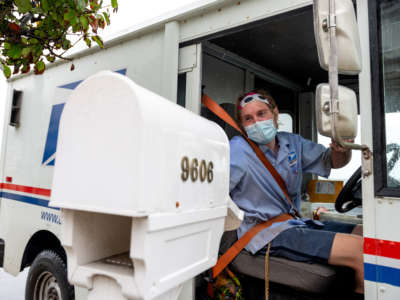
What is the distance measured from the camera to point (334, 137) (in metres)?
1.25

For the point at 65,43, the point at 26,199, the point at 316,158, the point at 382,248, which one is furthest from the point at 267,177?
the point at 26,199

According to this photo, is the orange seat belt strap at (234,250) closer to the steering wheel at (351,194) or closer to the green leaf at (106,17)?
the steering wheel at (351,194)

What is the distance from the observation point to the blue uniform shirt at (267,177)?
2176mm

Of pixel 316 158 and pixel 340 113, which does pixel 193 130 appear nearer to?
pixel 340 113

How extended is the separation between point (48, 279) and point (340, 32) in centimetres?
297

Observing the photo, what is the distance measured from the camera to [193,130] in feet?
4.55

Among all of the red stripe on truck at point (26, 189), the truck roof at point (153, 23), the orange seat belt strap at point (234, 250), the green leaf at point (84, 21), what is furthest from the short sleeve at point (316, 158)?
the red stripe on truck at point (26, 189)

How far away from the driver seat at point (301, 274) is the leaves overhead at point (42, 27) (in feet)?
5.81

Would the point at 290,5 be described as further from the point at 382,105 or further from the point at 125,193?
the point at 125,193

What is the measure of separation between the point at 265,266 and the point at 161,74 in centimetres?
143

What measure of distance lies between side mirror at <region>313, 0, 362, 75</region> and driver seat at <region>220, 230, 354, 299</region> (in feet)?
3.65

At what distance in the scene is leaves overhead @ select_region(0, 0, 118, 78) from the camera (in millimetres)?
2094

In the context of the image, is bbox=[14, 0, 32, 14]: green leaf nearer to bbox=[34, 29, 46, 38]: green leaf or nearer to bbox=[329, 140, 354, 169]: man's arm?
bbox=[34, 29, 46, 38]: green leaf

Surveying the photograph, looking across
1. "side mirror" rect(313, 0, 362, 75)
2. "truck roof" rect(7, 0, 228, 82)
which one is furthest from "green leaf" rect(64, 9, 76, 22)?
"side mirror" rect(313, 0, 362, 75)
